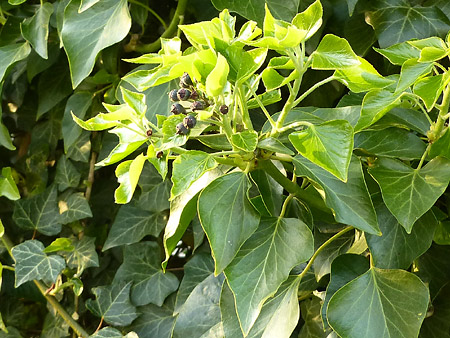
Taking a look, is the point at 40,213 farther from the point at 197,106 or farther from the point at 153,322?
the point at 197,106

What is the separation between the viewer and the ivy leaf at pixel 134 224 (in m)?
1.12

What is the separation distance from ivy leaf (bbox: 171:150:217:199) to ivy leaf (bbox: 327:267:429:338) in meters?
0.21

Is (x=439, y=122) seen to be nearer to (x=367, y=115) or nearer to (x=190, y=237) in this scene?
(x=367, y=115)

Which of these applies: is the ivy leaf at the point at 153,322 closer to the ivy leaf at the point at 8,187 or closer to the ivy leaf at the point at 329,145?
the ivy leaf at the point at 8,187

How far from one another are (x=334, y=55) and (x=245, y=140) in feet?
0.38

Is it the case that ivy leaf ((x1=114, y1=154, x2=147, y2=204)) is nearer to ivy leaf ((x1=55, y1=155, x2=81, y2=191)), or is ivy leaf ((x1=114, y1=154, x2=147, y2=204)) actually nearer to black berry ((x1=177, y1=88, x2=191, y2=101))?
black berry ((x1=177, y1=88, x2=191, y2=101))

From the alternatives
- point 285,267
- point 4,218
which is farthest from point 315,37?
point 4,218

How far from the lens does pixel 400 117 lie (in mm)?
687

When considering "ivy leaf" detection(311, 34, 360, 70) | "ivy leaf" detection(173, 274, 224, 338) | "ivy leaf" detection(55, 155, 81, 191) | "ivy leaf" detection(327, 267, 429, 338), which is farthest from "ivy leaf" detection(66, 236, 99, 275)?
"ivy leaf" detection(311, 34, 360, 70)

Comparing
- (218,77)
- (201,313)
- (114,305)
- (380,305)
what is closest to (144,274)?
(114,305)

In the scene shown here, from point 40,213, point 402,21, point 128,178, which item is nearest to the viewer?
point 128,178

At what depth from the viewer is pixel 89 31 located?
3.02 ft

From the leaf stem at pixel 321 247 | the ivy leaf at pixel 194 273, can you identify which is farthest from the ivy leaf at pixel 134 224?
the leaf stem at pixel 321 247

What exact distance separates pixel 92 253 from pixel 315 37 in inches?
22.2
